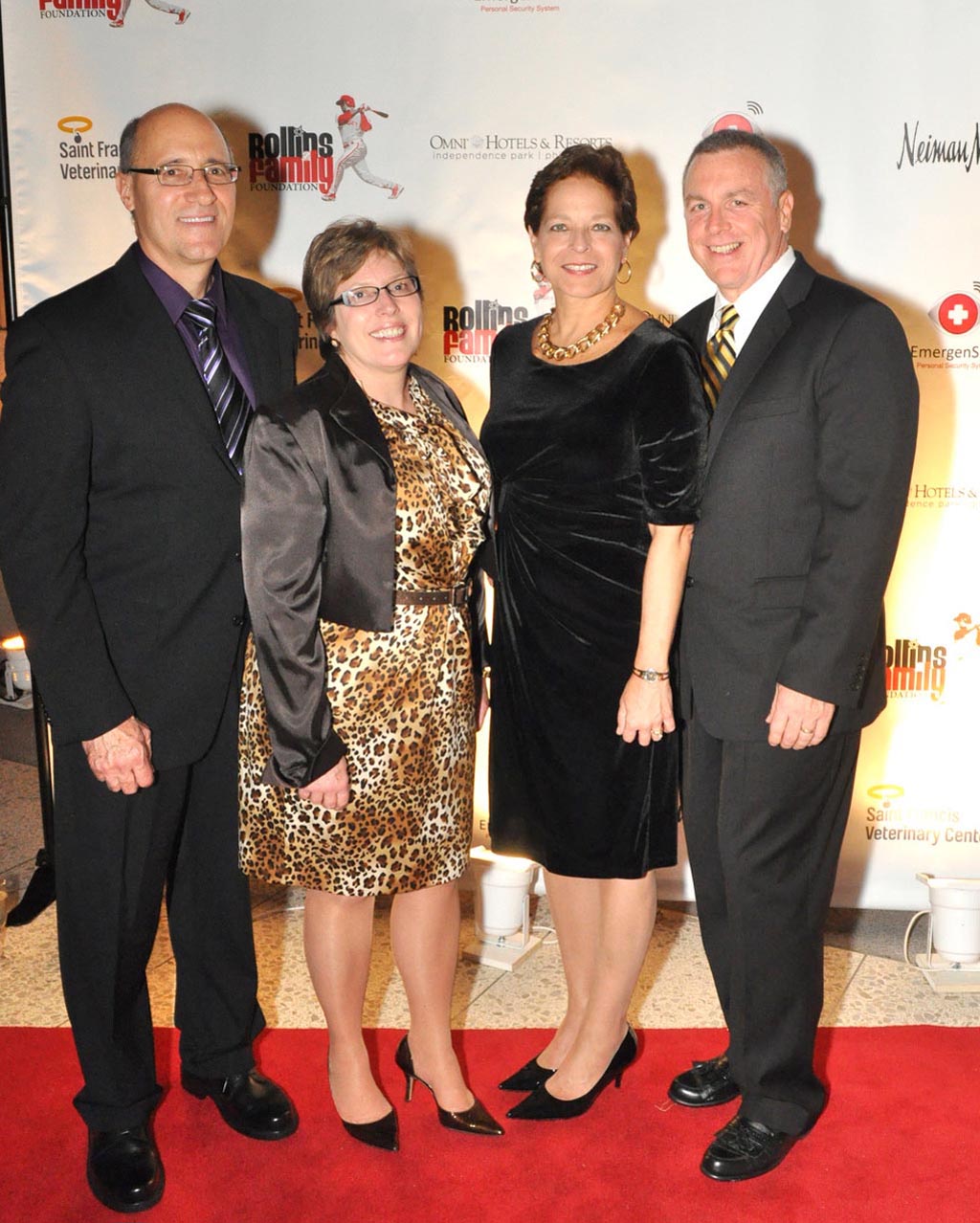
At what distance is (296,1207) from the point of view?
2443mm

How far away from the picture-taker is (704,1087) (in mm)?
2793

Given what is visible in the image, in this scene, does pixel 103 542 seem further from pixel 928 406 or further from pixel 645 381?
pixel 928 406

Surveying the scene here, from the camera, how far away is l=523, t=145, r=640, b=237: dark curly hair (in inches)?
94.6

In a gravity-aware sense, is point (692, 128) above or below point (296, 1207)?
above

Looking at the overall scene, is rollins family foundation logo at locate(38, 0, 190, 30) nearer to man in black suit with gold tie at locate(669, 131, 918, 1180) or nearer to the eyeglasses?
the eyeglasses

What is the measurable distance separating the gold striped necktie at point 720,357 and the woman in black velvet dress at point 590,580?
0.49 ft

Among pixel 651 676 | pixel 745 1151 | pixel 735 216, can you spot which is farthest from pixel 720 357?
pixel 745 1151

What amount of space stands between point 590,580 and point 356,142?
5.77ft

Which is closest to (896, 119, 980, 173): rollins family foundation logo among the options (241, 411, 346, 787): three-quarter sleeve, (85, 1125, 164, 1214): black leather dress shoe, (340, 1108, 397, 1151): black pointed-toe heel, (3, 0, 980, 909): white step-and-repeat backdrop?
(3, 0, 980, 909): white step-and-repeat backdrop

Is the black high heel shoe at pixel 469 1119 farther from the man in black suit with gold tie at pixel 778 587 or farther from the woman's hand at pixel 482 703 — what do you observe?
the woman's hand at pixel 482 703

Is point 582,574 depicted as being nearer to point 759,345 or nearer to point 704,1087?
point 759,345

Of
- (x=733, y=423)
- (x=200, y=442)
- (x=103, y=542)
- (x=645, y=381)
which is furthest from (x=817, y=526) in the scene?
(x=103, y=542)

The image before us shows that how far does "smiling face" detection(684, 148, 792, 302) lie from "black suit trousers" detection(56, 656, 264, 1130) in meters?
1.21

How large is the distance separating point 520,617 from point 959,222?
Result: 1.85 meters
